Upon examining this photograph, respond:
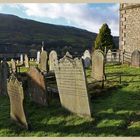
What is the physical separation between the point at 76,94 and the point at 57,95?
91.2 inches

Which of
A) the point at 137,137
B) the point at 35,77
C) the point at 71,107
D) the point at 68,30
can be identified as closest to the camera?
the point at 137,137

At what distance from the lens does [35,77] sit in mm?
13781

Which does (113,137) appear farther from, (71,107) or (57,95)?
(57,95)

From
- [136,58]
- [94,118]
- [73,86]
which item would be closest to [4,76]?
[73,86]

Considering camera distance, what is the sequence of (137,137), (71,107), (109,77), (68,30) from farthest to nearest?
(68,30) < (109,77) < (71,107) < (137,137)

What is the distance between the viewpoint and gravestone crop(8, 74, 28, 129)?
11.5 meters

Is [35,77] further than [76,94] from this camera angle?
Yes

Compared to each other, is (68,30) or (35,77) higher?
(68,30)

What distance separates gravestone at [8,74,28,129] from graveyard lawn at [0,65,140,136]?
0.23 meters

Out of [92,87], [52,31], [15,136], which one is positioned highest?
[52,31]

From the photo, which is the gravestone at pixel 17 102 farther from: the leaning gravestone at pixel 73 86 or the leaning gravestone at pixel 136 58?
the leaning gravestone at pixel 136 58

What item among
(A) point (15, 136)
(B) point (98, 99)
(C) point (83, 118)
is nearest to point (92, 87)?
(B) point (98, 99)

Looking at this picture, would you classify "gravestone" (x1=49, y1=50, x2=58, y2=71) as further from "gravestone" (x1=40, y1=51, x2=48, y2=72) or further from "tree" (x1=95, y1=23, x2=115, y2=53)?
"tree" (x1=95, y1=23, x2=115, y2=53)

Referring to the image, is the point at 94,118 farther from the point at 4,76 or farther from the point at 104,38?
the point at 104,38
